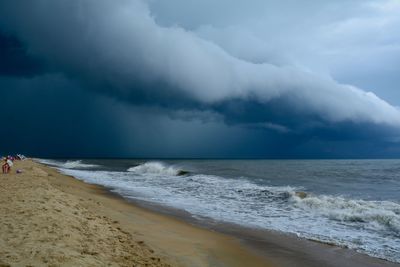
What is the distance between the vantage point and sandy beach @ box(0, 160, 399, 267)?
698 centimetres

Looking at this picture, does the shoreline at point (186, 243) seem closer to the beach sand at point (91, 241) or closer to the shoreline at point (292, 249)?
the beach sand at point (91, 241)

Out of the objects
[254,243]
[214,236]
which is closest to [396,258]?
[254,243]

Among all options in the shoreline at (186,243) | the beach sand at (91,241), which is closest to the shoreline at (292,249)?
the shoreline at (186,243)

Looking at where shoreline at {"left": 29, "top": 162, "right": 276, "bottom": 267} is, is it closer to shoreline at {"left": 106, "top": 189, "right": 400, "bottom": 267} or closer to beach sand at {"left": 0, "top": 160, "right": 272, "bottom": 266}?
beach sand at {"left": 0, "top": 160, "right": 272, "bottom": 266}

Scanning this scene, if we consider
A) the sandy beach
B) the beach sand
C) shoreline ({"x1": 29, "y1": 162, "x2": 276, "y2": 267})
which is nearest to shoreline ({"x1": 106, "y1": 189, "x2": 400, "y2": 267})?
the sandy beach

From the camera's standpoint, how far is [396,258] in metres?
10.1

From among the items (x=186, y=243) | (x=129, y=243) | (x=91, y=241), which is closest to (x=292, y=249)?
(x=186, y=243)

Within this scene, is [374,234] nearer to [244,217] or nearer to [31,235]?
[244,217]

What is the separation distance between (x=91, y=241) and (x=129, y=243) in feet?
3.62

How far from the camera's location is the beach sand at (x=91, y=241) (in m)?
6.80

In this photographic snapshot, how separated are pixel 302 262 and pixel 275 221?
5.91m

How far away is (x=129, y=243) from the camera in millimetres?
8984

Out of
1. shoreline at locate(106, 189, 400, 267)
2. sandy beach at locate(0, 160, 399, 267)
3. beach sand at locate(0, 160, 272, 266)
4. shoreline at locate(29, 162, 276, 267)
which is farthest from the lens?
shoreline at locate(106, 189, 400, 267)

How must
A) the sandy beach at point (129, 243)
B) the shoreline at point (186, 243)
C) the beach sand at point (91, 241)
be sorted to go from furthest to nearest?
the shoreline at point (186, 243)
the sandy beach at point (129, 243)
the beach sand at point (91, 241)
